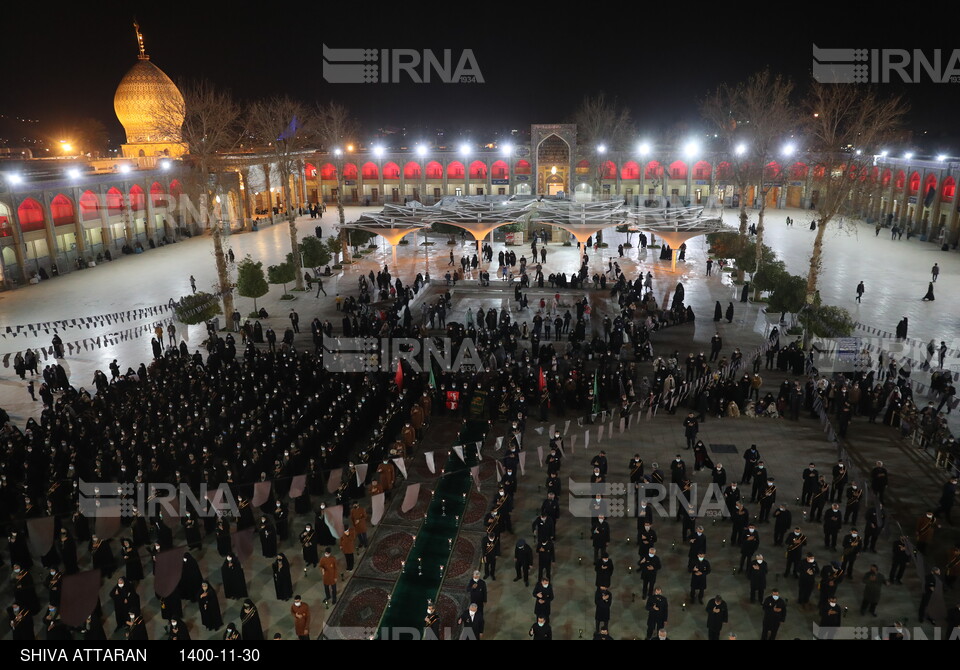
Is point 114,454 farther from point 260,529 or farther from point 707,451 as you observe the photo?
point 707,451

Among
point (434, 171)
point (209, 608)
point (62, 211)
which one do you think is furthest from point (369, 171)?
point (209, 608)

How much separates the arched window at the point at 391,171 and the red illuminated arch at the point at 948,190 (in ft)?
156

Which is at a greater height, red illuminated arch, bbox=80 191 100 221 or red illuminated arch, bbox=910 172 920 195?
red illuminated arch, bbox=910 172 920 195

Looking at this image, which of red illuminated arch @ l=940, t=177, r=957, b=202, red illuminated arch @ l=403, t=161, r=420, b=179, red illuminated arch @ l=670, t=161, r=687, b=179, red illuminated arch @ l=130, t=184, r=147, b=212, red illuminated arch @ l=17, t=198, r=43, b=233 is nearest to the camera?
red illuminated arch @ l=17, t=198, r=43, b=233

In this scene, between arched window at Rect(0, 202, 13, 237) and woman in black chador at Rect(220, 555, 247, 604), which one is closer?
woman in black chador at Rect(220, 555, 247, 604)

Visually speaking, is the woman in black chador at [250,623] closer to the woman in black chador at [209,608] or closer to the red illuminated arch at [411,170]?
the woman in black chador at [209,608]

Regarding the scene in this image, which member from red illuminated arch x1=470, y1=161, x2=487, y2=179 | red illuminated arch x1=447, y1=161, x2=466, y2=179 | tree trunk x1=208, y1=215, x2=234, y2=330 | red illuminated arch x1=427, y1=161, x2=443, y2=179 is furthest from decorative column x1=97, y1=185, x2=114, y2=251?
red illuminated arch x1=470, y1=161, x2=487, y2=179

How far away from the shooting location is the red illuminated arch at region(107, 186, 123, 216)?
4062cm

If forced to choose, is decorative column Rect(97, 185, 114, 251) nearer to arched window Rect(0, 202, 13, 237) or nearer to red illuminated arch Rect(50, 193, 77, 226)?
red illuminated arch Rect(50, 193, 77, 226)

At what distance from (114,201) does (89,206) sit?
2160 mm

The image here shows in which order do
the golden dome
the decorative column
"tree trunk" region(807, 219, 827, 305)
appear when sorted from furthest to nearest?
1. the golden dome
2. the decorative column
3. "tree trunk" region(807, 219, 827, 305)

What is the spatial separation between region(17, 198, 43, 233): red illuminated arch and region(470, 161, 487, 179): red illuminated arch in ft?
134

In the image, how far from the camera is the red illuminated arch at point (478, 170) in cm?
6712

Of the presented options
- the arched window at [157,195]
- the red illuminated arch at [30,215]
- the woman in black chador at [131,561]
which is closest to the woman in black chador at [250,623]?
the woman in black chador at [131,561]
